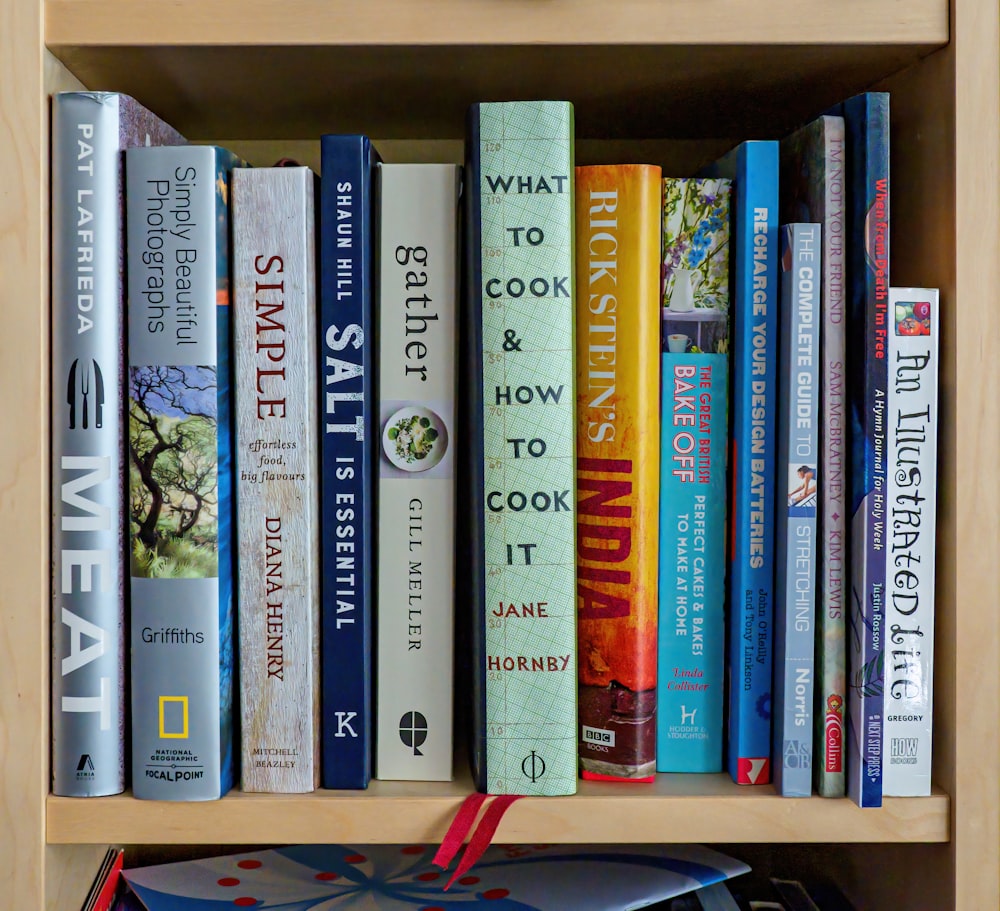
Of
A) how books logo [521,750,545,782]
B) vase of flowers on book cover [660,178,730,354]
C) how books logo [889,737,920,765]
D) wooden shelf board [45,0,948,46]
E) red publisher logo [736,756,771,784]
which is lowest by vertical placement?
red publisher logo [736,756,771,784]

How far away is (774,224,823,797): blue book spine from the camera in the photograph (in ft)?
1.68

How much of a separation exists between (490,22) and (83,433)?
1.10 feet

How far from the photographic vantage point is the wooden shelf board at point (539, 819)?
0.51 m

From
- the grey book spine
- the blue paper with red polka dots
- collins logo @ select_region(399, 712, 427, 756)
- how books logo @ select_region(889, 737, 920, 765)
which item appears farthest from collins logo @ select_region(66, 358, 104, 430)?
how books logo @ select_region(889, 737, 920, 765)

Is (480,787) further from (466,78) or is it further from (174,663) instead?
(466,78)

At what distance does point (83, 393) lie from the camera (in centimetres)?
51

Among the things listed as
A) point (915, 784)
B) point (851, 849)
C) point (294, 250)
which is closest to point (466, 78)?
point (294, 250)

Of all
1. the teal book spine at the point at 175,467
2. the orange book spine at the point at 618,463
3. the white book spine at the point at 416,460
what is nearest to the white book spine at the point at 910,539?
the orange book spine at the point at 618,463

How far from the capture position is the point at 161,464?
1.69 feet

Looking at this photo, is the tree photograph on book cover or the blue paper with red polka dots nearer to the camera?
the tree photograph on book cover

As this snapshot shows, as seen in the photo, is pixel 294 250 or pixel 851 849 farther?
pixel 851 849

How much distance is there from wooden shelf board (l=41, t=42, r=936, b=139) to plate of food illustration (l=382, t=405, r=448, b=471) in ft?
0.71

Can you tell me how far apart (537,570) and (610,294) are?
0.17m

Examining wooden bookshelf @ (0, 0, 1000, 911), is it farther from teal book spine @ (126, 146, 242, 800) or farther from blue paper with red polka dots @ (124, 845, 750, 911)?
blue paper with red polka dots @ (124, 845, 750, 911)
